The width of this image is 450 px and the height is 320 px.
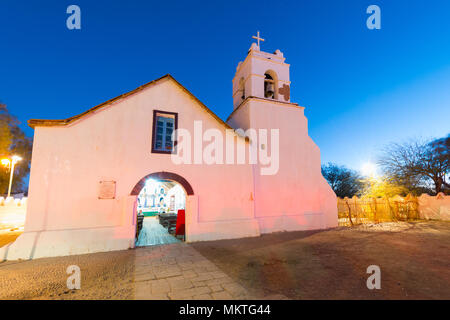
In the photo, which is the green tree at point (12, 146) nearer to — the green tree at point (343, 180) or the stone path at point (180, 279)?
the stone path at point (180, 279)

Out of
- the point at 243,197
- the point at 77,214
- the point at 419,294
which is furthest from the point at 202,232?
the point at 419,294

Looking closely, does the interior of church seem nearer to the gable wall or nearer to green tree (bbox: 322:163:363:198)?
the gable wall

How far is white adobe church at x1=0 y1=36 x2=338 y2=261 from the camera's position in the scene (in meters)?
6.77

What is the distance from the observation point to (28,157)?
25641mm

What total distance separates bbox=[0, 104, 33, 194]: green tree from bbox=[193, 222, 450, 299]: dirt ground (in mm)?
27238

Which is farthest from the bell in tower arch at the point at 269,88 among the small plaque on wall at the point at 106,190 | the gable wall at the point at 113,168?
the small plaque on wall at the point at 106,190

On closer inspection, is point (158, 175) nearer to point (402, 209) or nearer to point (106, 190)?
point (106, 190)

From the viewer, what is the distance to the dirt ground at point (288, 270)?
390cm

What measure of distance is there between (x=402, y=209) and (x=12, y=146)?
40.3 m

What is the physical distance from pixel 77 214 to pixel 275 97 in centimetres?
1090

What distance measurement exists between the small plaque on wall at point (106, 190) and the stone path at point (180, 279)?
7.64 feet

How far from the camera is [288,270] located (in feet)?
16.6

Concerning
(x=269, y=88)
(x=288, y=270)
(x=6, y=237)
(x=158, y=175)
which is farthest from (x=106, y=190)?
(x=269, y=88)
